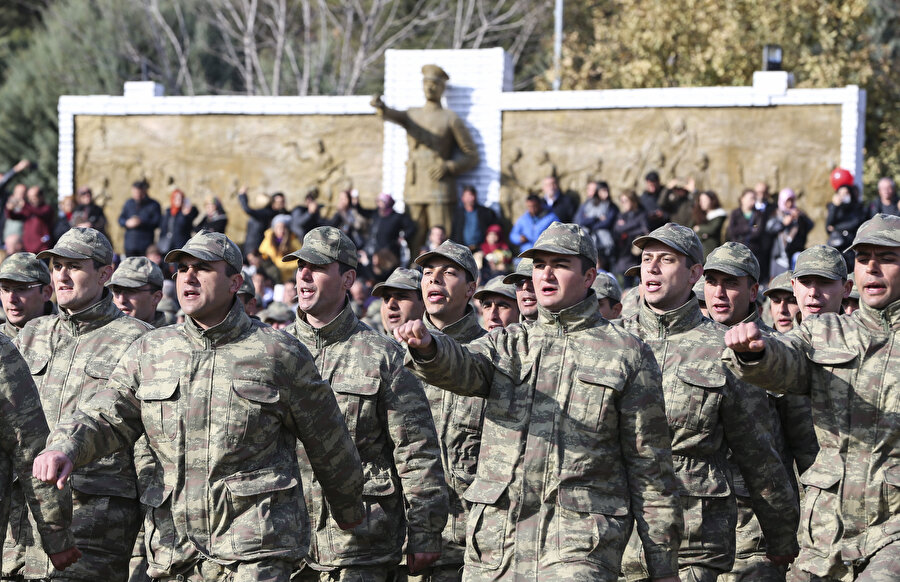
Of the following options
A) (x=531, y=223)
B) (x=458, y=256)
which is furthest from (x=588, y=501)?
(x=531, y=223)

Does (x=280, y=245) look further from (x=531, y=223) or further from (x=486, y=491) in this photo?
(x=486, y=491)

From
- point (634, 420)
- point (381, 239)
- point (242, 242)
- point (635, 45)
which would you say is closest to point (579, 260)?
point (634, 420)

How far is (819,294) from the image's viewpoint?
8.55m

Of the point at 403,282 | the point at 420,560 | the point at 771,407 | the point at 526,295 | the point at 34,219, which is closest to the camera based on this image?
the point at 420,560

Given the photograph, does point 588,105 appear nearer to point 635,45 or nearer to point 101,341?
point 635,45

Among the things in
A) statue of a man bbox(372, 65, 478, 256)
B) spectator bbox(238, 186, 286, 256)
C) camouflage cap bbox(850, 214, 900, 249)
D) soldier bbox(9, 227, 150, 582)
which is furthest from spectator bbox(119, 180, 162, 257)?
camouflage cap bbox(850, 214, 900, 249)

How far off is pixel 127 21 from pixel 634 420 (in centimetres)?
3282

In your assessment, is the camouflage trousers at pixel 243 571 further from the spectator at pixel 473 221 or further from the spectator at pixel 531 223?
the spectator at pixel 473 221

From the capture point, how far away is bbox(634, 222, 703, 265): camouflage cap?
7.26 metres

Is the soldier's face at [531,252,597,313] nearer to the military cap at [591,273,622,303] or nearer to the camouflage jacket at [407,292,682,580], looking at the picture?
the camouflage jacket at [407,292,682,580]

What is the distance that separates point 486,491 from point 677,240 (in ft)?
5.51

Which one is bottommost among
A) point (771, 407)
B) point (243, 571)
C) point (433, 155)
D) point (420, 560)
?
point (420, 560)

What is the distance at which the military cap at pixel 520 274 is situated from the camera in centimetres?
826

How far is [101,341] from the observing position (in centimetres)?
834
